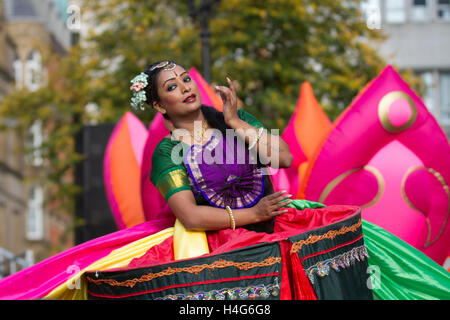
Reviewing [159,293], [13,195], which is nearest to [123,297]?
[159,293]

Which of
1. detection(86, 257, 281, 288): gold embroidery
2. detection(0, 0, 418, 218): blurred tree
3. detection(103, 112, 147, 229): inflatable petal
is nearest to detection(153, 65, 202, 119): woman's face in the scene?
detection(86, 257, 281, 288): gold embroidery

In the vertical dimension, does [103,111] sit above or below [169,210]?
above

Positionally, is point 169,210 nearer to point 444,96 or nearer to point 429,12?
A: point 444,96

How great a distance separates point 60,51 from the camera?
29016 mm

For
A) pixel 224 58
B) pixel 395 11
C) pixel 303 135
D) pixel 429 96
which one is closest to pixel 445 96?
pixel 429 96

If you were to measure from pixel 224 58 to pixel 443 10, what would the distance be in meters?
8.81

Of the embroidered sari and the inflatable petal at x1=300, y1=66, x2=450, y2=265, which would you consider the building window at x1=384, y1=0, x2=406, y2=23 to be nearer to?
the inflatable petal at x1=300, y1=66, x2=450, y2=265

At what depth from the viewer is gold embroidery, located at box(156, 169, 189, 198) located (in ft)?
11.4

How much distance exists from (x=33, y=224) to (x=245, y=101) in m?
15.6

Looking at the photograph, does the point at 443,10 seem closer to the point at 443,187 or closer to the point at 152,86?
the point at 443,187

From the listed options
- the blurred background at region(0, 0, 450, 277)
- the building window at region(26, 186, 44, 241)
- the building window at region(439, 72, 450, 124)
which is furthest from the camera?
the building window at region(26, 186, 44, 241)

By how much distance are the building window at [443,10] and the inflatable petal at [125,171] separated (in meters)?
15.3

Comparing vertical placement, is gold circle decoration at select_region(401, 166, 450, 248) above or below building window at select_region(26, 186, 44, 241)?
below

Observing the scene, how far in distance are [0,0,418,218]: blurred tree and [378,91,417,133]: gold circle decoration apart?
7492 mm
